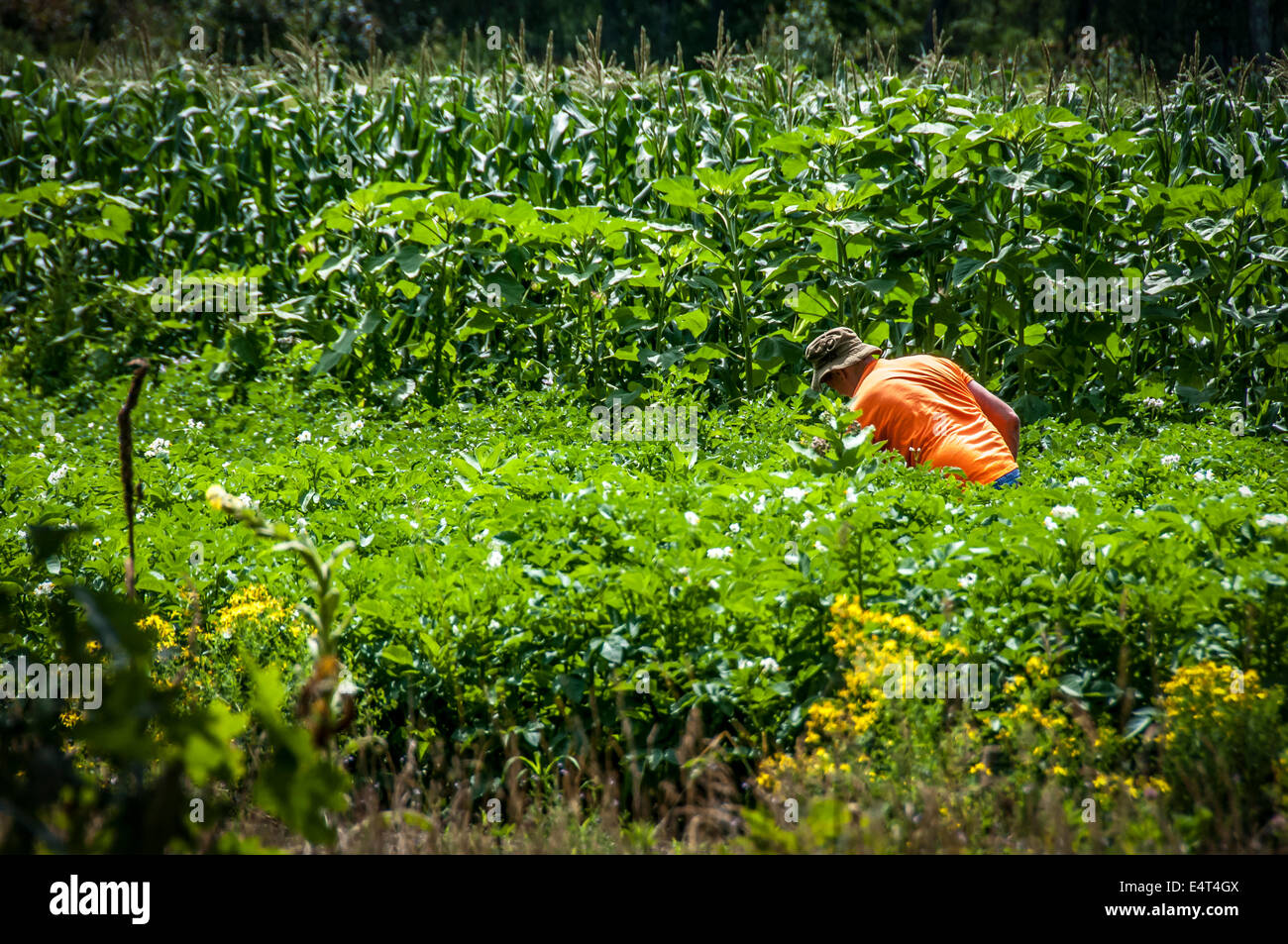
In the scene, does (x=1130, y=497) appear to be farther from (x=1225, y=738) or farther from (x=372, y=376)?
(x=372, y=376)

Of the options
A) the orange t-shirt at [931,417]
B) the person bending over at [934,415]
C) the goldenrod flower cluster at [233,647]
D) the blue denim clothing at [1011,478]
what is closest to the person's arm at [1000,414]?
the person bending over at [934,415]

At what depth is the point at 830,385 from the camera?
5262 millimetres

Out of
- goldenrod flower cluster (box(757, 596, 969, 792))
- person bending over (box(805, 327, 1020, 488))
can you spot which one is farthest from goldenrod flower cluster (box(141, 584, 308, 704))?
person bending over (box(805, 327, 1020, 488))

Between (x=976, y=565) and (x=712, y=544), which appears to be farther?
(x=712, y=544)

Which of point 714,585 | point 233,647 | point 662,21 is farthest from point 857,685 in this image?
point 662,21

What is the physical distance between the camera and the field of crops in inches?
99.5

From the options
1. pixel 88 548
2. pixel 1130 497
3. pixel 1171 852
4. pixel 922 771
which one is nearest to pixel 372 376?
pixel 88 548

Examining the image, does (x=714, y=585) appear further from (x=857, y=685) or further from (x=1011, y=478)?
(x=1011, y=478)

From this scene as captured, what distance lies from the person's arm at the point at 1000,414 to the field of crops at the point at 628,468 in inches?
8.4

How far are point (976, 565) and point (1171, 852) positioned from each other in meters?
1.11

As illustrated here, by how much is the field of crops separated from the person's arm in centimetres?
21

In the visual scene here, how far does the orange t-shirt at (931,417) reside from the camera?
4594 millimetres

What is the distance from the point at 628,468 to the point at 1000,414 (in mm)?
1865

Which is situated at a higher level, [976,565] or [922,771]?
[976,565]
